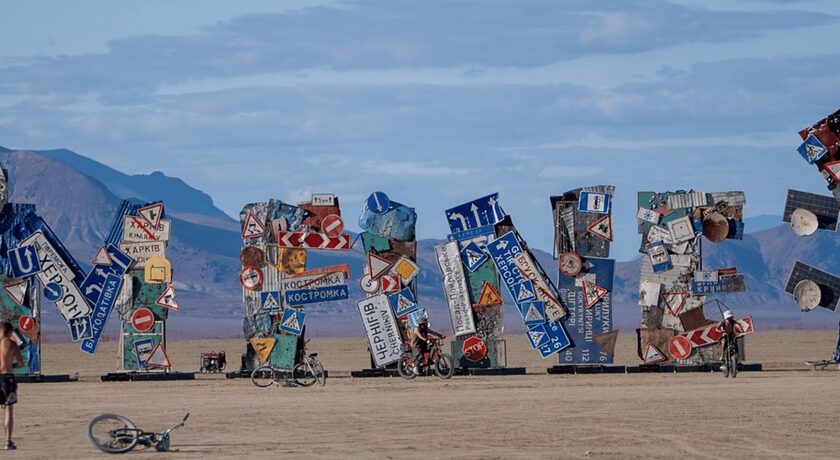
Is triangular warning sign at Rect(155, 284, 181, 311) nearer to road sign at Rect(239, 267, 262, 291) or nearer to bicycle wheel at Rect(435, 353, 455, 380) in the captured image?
road sign at Rect(239, 267, 262, 291)

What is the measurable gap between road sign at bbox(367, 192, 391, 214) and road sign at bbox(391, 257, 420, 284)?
1.23 m

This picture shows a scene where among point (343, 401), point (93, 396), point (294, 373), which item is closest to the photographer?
point (343, 401)

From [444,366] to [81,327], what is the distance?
803 centimetres

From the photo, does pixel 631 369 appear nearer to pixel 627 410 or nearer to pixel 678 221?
pixel 678 221

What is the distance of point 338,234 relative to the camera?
34500mm

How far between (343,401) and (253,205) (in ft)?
28.7

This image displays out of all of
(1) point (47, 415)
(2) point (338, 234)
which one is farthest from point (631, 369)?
(1) point (47, 415)

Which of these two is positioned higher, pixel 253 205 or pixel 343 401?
pixel 253 205

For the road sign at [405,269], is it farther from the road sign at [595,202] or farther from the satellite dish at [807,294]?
the satellite dish at [807,294]

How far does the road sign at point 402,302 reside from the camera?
112ft

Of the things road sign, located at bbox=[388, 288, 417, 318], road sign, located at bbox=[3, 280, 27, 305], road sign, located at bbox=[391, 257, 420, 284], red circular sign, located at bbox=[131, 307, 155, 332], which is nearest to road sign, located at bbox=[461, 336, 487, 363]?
road sign, located at bbox=[388, 288, 417, 318]

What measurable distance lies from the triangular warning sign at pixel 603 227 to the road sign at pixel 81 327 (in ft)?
36.5

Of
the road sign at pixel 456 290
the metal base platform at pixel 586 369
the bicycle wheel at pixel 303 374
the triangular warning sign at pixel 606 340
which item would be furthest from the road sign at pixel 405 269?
the triangular warning sign at pixel 606 340

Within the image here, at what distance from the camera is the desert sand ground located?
19.1m
